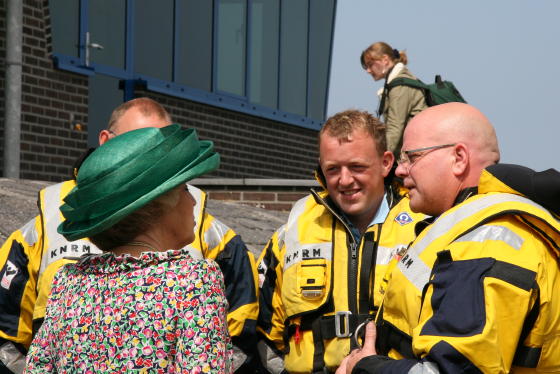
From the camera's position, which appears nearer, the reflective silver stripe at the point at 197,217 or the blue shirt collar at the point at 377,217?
the reflective silver stripe at the point at 197,217

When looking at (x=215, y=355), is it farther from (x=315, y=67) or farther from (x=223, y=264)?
(x=315, y=67)

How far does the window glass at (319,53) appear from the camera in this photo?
1722 centimetres

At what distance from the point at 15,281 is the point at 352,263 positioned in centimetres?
148

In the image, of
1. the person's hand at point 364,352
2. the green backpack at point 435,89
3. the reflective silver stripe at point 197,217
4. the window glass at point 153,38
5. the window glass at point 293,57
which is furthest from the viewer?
the window glass at point 293,57

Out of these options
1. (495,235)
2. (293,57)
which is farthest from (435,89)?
(293,57)

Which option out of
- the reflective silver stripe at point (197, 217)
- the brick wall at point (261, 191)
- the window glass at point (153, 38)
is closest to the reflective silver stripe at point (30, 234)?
the reflective silver stripe at point (197, 217)

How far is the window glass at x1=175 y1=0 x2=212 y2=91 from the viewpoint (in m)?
14.0

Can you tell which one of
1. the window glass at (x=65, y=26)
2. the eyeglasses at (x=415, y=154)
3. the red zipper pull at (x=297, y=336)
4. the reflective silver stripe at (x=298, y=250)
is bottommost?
the red zipper pull at (x=297, y=336)

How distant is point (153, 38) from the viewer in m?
13.4

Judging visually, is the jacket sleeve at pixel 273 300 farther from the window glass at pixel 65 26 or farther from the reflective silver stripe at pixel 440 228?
the window glass at pixel 65 26

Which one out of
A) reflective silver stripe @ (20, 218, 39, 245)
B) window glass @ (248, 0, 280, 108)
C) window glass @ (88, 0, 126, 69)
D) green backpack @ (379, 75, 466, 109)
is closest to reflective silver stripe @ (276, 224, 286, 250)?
reflective silver stripe @ (20, 218, 39, 245)

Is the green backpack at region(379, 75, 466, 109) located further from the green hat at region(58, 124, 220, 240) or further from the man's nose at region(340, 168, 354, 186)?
the green hat at region(58, 124, 220, 240)

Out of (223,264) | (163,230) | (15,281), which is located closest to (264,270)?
(223,264)

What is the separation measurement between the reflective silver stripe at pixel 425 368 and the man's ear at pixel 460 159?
2.50 feet
